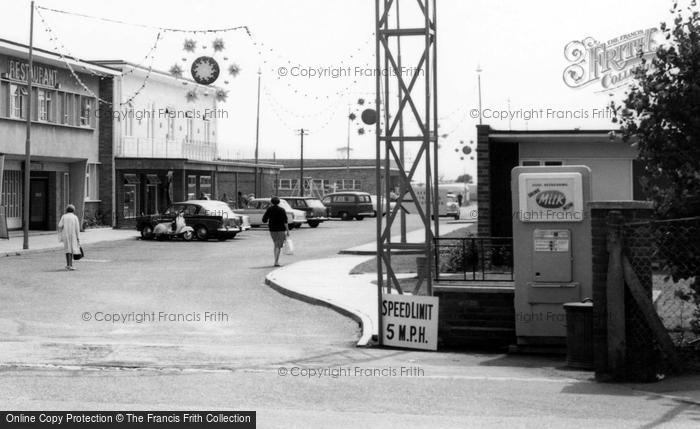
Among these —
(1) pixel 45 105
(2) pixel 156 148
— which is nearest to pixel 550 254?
(1) pixel 45 105

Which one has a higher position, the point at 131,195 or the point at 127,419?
the point at 131,195

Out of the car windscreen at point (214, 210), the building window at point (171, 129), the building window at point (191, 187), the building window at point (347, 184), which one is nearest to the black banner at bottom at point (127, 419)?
the car windscreen at point (214, 210)

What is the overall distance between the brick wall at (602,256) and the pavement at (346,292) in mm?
497

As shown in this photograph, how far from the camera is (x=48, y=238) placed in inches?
1548

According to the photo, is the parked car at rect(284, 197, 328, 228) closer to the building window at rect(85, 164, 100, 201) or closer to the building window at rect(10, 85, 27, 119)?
the building window at rect(85, 164, 100, 201)

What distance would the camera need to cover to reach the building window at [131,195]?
50.3m

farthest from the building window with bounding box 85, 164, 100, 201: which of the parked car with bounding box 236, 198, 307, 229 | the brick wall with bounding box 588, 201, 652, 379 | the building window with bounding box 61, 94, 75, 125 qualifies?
the brick wall with bounding box 588, 201, 652, 379

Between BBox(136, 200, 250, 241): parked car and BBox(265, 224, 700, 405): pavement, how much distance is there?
10.4m

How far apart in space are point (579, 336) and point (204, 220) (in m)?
28.5

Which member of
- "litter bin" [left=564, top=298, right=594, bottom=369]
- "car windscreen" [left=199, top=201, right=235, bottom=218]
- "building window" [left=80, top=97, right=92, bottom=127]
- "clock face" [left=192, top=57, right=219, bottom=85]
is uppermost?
"building window" [left=80, top=97, right=92, bottom=127]

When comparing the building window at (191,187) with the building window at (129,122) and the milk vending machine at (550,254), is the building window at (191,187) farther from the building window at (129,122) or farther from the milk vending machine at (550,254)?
the milk vending machine at (550,254)

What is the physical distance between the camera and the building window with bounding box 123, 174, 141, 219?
50312mm

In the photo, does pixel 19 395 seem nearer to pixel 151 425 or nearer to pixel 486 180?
pixel 151 425

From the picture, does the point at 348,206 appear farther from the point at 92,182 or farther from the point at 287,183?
the point at 287,183
